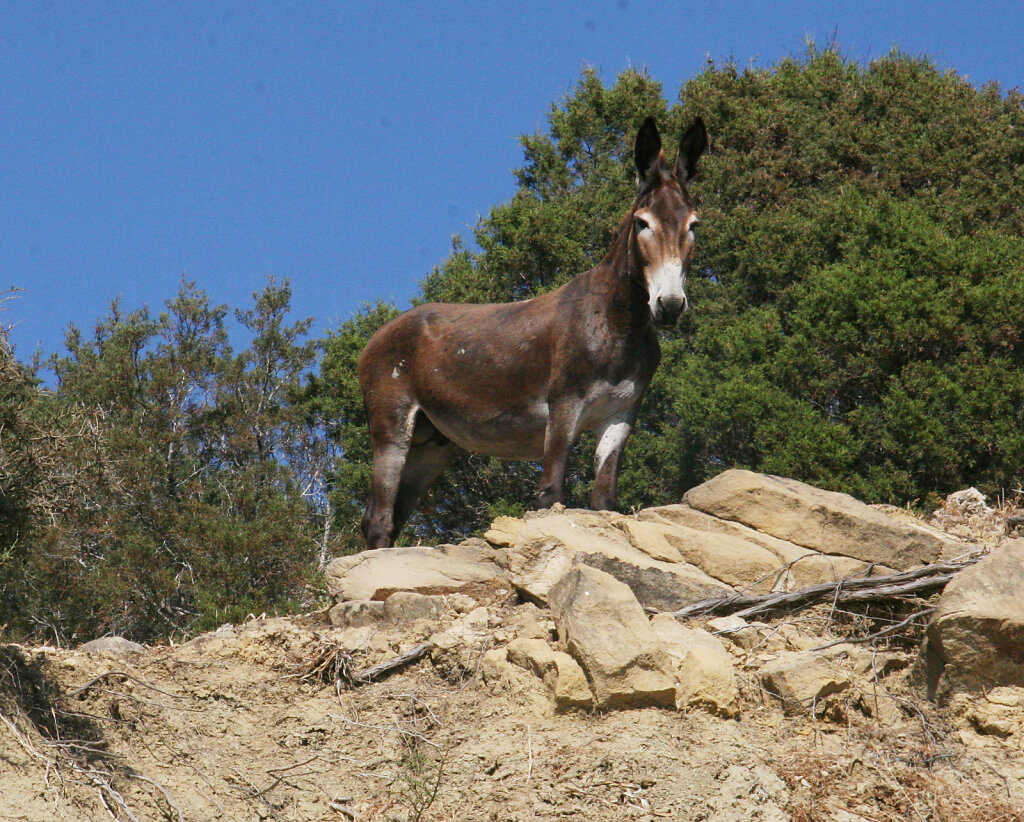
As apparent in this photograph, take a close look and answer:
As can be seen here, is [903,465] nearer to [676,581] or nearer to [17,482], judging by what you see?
[676,581]


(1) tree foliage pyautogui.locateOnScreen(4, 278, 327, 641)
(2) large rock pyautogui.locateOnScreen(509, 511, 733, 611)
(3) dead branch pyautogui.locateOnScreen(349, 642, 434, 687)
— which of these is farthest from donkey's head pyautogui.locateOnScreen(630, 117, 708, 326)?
(1) tree foliage pyautogui.locateOnScreen(4, 278, 327, 641)

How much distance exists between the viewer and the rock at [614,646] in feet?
18.7

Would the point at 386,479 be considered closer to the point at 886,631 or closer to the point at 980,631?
the point at 886,631

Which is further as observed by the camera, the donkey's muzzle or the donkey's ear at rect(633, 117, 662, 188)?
the donkey's ear at rect(633, 117, 662, 188)

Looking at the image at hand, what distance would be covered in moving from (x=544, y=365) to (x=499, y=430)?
66 cm

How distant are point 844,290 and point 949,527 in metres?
6.37

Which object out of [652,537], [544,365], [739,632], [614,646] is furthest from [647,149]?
[614,646]

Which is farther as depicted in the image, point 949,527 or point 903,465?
point 903,465

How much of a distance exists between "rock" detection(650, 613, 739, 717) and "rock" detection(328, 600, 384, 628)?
1863 mm

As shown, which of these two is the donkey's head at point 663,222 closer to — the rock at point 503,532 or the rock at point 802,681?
the rock at point 503,532

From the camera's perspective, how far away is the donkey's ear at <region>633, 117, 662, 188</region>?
8305 millimetres

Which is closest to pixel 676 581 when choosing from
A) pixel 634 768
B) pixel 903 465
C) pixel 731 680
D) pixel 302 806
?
pixel 731 680

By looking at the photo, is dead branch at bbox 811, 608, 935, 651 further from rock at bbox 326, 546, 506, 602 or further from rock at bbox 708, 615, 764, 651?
rock at bbox 326, 546, 506, 602

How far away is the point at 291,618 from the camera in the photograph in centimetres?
779
